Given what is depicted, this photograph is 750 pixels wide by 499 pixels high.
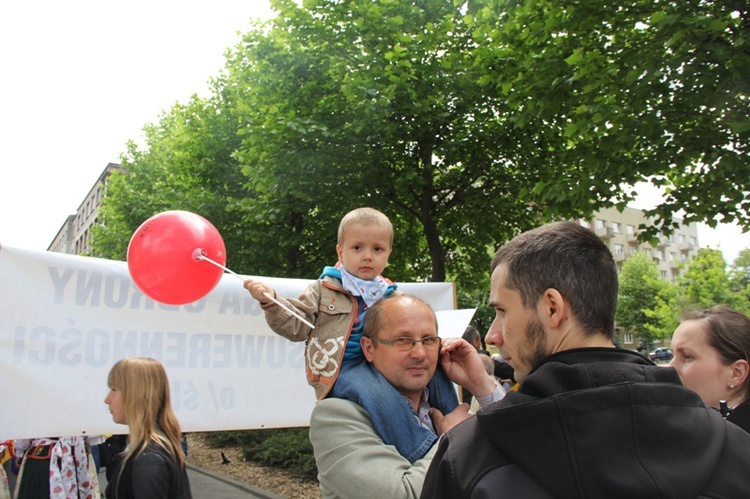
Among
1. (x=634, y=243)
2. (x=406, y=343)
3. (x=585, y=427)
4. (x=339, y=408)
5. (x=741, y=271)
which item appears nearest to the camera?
(x=585, y=427)

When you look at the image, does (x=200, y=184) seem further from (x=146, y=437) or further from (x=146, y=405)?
(x=146, y=437)

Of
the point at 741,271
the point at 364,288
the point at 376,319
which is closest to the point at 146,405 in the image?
the point at 364,288

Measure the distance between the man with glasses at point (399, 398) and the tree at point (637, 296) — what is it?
61301 millimetres

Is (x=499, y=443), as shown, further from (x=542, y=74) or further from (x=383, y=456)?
(x=542, y=74)

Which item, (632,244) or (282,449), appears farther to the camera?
(632,244)

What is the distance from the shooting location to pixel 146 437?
3.21 meters

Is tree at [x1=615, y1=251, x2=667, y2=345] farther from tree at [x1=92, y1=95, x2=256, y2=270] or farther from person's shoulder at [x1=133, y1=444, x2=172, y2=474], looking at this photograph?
person's shoulder at [x1=133, y1=444, x2=172, y2=474]

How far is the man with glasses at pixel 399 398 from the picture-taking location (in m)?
1.85

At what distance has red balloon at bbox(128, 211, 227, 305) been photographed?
2918mm

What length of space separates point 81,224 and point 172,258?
287 feet

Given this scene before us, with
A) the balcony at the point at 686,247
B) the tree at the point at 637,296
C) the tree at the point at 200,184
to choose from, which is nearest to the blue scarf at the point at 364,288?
the tree at the point at 200,184

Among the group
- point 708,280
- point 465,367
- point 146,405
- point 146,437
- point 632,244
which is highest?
point 632,244

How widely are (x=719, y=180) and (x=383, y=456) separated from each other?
287 inches

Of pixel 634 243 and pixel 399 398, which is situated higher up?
pixel 634 243
